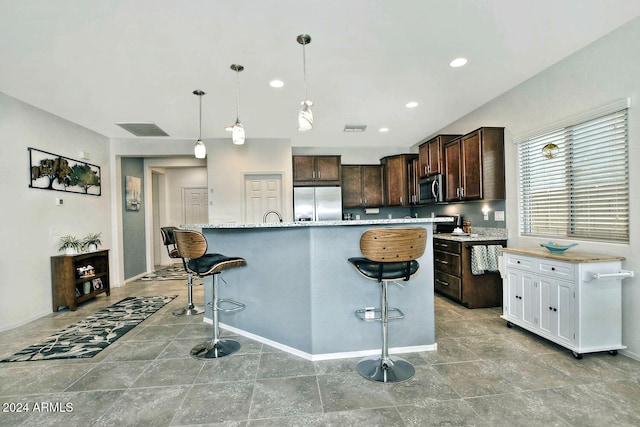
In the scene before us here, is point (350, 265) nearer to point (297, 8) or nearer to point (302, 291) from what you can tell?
point (302, 291)

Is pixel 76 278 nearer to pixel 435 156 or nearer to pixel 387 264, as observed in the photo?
pixel 387 264

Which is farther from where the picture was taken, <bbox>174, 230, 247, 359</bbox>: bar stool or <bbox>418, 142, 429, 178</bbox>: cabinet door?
<bbox>418, 142, 429, 178</bbox>: cabinet door

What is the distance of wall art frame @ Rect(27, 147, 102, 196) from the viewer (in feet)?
11.7

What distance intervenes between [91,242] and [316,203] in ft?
11.5

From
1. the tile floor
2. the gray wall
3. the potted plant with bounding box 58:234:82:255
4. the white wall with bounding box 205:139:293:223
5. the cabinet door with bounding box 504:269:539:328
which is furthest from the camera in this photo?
the gray wall

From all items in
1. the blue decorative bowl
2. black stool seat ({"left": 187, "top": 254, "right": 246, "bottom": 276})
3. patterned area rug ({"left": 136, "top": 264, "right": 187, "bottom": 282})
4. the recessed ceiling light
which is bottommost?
patterned area rug ({"left": 136, "top": 264, "right": 187, "bottom": 282})

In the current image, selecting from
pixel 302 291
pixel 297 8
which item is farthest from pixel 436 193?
pixel 297 8

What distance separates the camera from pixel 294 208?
17.9 feet

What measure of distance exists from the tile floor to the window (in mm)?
1092

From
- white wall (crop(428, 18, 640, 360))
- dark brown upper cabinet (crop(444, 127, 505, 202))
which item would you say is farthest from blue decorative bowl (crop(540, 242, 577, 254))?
dark brown upper cabinet (crop(444, 127, 505, 202))

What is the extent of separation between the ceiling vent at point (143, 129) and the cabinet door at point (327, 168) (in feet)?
8.82

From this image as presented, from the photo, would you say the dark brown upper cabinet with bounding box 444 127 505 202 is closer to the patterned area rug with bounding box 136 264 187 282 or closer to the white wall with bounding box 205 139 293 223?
the white wall with bounding box 205 139 293 223

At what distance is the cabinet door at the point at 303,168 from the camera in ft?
18.4

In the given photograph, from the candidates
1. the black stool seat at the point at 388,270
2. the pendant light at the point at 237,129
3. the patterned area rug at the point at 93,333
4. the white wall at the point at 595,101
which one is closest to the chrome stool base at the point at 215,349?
the patterned area rug at the point at 93,333
